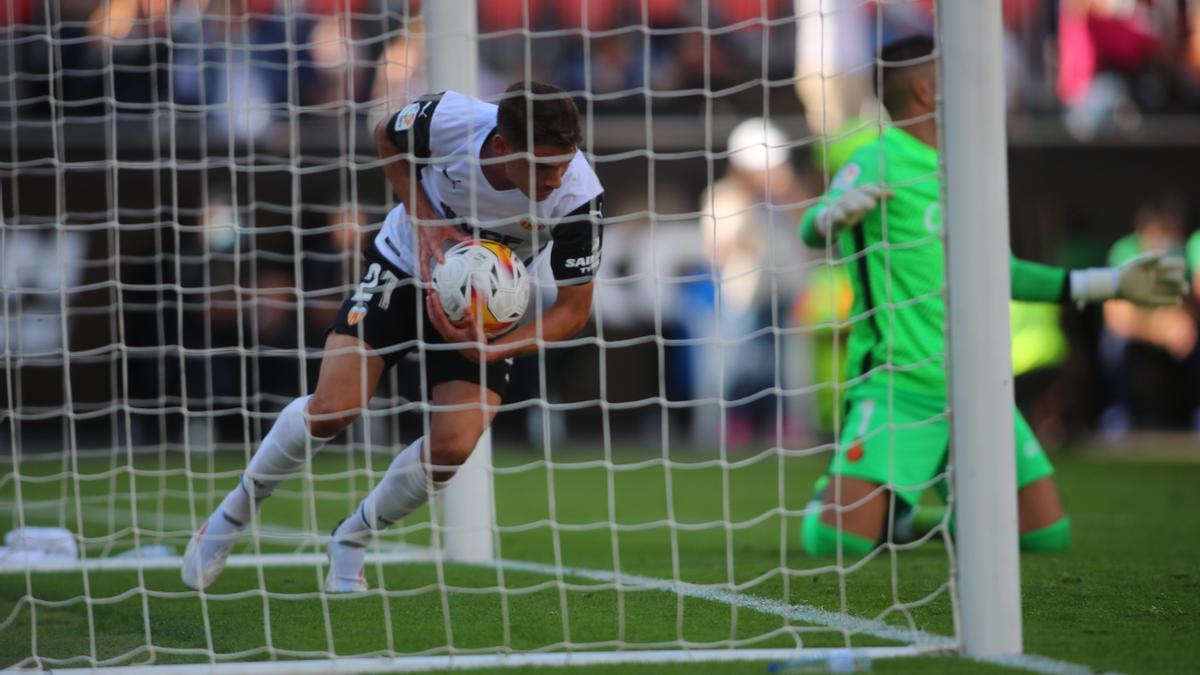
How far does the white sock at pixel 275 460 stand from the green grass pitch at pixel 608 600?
24 centimetres

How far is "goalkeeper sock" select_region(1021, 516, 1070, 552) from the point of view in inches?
230

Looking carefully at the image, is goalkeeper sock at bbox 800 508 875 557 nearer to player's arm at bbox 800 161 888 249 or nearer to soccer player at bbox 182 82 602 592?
player's arm at bbox 800 161 888 249

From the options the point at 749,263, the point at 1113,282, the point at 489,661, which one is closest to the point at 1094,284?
the point at 1113,282

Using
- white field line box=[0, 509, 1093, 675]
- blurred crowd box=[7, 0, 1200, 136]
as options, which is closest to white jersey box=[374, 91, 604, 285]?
white field line box=[0, 509, 1093, 675]

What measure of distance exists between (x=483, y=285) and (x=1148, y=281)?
2338 millimetres

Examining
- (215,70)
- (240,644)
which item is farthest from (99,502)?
(240,644)

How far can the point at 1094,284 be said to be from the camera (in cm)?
523

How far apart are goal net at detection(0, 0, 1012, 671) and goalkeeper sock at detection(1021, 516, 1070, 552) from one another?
38 centimetres

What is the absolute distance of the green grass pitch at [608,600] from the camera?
12.2 ft

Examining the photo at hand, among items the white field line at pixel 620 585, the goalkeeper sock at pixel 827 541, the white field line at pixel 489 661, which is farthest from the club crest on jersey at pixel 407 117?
the goalkeeper sock at pixel 827 541

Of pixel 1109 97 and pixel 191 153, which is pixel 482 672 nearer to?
pixel 191 153

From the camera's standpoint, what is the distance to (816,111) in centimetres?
1349

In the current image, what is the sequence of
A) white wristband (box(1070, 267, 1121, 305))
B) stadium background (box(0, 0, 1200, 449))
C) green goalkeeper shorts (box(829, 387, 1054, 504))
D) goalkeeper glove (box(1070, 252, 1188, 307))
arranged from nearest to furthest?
goalkeeper glove (box(1070, 252, 1188, 307)) → white wristband (box(1070, 267, 1121, 305)) → green goalkeeper shorts (box(829, 387, 1054, 504)) → stadium background (box(0, 0, 1200, 449))

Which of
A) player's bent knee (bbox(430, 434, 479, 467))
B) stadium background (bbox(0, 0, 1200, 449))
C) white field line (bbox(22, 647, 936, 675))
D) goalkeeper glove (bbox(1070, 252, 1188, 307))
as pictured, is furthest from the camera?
stadium background (bbox(0, 0, 1200, 449))
